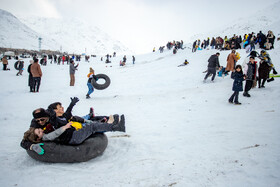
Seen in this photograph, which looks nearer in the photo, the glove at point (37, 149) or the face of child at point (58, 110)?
the glove at point (37, 149)

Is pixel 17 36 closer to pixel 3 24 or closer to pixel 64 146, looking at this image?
pixel 3 24

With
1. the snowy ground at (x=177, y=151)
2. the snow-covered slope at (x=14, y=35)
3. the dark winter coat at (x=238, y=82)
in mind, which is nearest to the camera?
the snowy ground at (x=177, y=151)

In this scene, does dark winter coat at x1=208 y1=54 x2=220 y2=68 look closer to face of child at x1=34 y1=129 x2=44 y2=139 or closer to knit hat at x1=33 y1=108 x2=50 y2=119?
knit hat at x1=33 y1=108 x2=50 y2=119

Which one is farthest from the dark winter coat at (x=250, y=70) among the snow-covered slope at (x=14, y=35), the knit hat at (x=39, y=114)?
the snow-covered slope at (x=14, y=35)

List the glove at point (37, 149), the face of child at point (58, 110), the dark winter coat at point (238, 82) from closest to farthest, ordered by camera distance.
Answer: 1. the glove at point (37, 149)
2. the face of child at point (58, 110)
3. the dark winter coat at point (238, 82)

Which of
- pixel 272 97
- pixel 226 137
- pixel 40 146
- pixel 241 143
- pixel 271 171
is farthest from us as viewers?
pixel 272 97

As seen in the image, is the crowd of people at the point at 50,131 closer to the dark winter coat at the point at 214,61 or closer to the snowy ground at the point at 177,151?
the snowy ground at the point at 177,151

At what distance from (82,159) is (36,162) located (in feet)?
2.98

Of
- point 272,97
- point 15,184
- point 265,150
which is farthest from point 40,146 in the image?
point 272,97

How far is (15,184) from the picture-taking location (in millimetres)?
2400

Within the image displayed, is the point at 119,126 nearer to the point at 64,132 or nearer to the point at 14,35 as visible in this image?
the point at 64,132

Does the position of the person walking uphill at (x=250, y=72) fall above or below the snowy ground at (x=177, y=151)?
above

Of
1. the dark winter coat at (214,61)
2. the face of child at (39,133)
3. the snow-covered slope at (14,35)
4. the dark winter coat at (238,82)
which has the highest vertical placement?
the snow-covered slope at (14,35)

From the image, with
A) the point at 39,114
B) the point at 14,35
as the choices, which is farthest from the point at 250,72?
the point at 14,35
